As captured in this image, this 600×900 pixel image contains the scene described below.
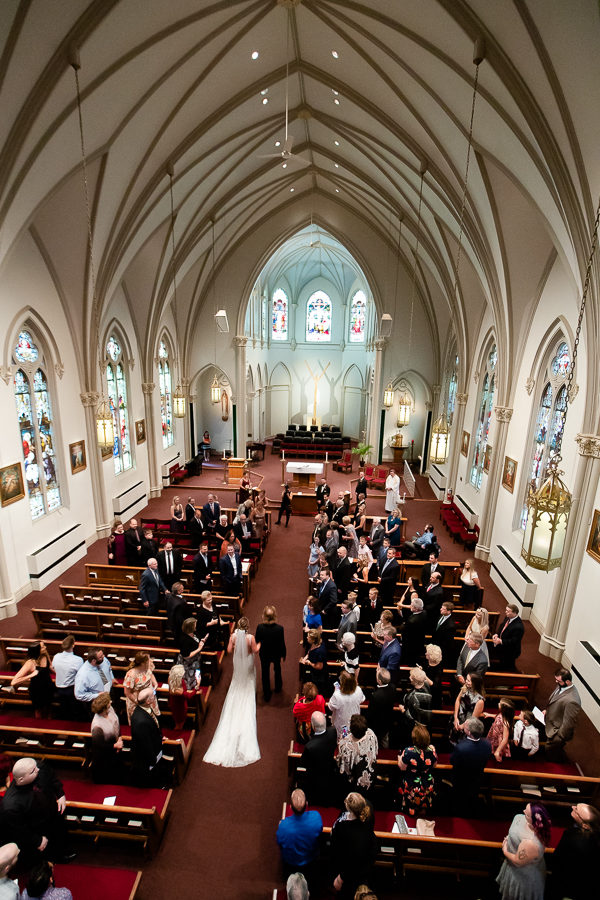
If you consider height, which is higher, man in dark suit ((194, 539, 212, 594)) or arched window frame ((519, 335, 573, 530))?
arched window frame ((519, 335, 573, 530))

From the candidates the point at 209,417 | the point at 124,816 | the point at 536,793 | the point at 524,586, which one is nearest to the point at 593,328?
the point at 524,586

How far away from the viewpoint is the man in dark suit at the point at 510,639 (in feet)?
23.9

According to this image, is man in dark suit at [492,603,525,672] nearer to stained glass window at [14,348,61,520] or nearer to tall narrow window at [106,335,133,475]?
stained glass window at [14,348,61,520]

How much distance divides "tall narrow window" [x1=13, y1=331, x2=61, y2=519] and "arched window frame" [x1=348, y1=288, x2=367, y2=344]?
22.5m

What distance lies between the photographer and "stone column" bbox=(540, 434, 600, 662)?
8.05 metres

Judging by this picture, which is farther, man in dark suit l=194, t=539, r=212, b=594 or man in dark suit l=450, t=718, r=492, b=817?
man in dark suit l=194, t=539, r=212, b=594

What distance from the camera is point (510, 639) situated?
290 inches

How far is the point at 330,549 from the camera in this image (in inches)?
382

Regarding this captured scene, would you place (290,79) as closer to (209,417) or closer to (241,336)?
(241,336)

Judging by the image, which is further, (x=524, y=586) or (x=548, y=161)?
(x=524, y=586)

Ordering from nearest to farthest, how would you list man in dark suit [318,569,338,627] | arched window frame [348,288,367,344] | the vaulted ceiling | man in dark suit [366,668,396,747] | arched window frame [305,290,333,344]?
man in dark suit [366,668,396,747] < the vaulted ceiling < man in dark suit [318,569,338,627] < arched window frame [348,288,367,344] < arched window frame [305,290,333,344]

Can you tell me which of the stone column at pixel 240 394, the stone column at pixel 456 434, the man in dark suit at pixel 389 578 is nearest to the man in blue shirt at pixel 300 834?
the man in dark suit at pixel 389 578

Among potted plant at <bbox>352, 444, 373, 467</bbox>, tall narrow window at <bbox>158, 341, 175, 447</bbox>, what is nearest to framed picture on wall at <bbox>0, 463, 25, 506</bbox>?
tall narrow window at <bbox>158, 341, 175, 447</bbox>

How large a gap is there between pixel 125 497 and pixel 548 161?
14.2 meters
